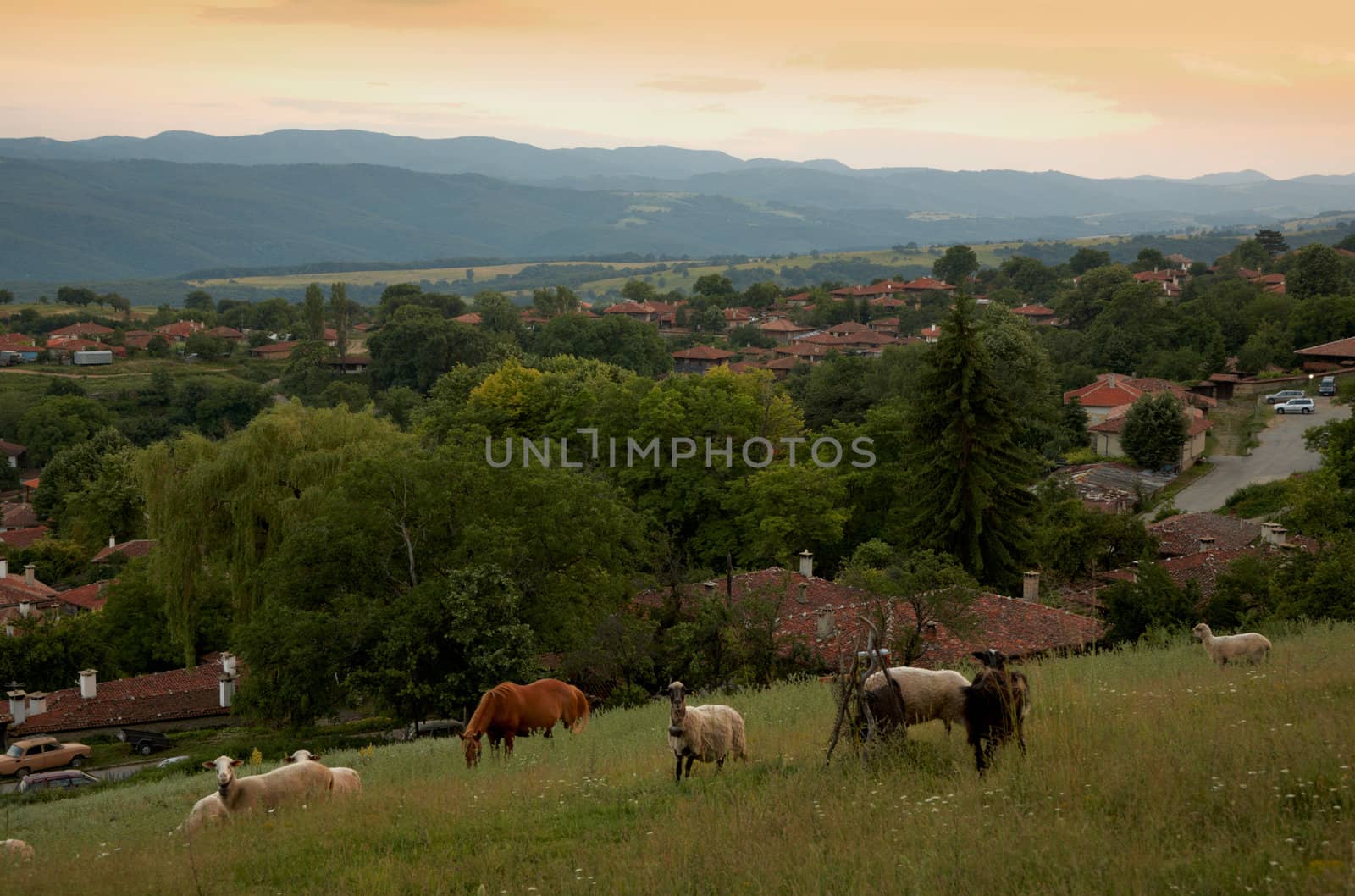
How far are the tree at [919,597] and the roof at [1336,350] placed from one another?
5153cm

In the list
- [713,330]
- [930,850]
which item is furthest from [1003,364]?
[713,330]

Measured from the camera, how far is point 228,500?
29938 mm

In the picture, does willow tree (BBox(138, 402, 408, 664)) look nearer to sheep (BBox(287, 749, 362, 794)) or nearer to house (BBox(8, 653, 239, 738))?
house (BBox(8, 653, 239, 738))

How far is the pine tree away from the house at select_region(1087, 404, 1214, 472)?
21.4 m

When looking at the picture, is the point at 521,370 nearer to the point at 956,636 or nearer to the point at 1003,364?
the point at 1003,364

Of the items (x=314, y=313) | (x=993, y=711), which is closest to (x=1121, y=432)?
(x=993, y=711)

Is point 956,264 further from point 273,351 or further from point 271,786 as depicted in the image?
point 271,786

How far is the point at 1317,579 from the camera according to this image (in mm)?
20656

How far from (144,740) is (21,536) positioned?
4287cm

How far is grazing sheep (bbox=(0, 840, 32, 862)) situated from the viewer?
9.81m

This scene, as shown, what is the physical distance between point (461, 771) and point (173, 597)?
71.0 feet

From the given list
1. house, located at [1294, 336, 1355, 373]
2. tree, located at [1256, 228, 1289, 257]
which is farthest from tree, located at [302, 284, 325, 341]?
tree, located at [1256, 228, 1289, 257]

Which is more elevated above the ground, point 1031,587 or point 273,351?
point 1031,587

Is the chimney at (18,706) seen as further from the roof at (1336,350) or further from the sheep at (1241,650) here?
the roof at (1336,350)
